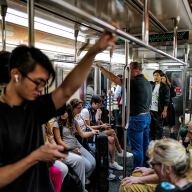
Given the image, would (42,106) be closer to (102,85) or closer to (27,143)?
(27,143)

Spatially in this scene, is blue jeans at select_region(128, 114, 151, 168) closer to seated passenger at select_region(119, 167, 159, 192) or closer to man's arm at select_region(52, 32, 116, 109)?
seated passenger at select_region(119, 167, 159, 192)

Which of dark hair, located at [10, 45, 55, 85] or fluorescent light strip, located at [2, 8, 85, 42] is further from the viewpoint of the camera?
fluorescent light strip, located at [2, 8, 85, 42]

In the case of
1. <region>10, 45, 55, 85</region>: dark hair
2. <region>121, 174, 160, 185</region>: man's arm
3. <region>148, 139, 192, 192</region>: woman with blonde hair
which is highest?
<region>10, 45, 55, 85</region>: dark hair

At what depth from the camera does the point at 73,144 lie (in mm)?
3508

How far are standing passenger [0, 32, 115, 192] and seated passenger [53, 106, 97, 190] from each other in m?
1.88

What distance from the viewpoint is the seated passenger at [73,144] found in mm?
3219

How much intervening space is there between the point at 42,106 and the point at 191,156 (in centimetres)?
115

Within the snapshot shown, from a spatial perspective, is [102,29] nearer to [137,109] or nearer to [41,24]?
[137,109]

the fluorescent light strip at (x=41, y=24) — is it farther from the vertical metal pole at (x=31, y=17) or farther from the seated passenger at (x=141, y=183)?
the seated passenger at (x=141, y=183)

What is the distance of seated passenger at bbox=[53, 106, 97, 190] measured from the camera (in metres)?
3.22

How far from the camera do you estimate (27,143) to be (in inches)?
47.1

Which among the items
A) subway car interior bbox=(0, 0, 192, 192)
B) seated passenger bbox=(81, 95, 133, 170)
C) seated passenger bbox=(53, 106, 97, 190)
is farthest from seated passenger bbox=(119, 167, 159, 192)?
seated passenger bbox=(81, 95, 133, 170)

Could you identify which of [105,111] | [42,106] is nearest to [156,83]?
[105,111]

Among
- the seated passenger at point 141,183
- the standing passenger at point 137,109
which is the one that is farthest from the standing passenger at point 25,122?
the standing passenger at point 137,109
